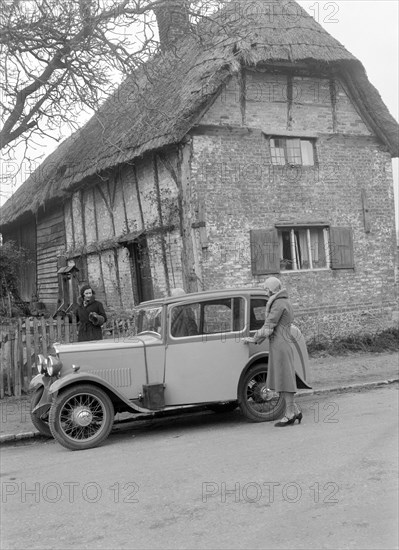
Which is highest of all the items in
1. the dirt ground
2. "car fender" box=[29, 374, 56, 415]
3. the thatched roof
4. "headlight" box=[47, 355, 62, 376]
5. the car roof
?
the thatched roof

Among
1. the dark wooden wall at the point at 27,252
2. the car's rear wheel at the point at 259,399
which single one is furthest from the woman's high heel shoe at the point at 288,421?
the dark wooden wall at the point at 27,252

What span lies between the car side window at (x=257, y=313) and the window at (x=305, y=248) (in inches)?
208

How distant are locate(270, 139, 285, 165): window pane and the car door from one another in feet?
22.5

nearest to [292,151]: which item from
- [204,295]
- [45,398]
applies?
[204,295]

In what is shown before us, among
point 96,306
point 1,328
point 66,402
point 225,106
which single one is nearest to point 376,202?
point 225,106

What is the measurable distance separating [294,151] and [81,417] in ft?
29.7

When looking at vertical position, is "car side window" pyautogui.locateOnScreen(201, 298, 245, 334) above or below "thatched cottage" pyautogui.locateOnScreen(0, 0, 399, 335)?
below

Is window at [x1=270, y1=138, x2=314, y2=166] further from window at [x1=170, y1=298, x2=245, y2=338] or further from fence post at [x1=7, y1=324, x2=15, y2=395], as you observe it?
fence post at [x1=7, y1=324, x2=15, y2=395]

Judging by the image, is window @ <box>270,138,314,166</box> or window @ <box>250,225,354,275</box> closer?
window @ <box>250,225,354,275</box>

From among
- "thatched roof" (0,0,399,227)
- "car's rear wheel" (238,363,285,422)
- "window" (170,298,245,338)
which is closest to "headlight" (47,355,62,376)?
"window" (170,298,245,338)

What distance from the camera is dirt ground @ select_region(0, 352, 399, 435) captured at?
26.8 ft

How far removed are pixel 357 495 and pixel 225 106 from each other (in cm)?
990

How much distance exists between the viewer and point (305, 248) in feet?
45.4

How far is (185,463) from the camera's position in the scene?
568cm
